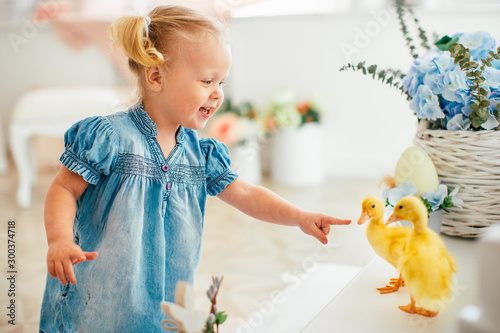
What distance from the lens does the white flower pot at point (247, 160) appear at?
9.76 ft

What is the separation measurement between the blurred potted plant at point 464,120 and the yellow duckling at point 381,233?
0.25 meters

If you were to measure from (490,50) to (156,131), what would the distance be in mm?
647

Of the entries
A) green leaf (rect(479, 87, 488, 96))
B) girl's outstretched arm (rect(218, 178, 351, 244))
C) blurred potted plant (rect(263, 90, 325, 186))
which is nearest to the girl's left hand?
girl's outstretched arm (rect(218, 178, 351, 244))

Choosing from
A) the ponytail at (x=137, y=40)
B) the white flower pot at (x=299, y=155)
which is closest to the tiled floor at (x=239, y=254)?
the white flower pot at (x=299, y=155)

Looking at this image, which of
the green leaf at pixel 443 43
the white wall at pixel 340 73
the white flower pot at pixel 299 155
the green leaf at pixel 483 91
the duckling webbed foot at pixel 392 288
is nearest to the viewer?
the duckling webbed foot at pixel 392 288

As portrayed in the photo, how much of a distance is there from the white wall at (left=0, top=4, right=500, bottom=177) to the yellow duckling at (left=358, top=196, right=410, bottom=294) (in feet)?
7.17

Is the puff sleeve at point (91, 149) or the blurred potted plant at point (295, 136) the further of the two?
the blurred potted plant at point (295, 136)

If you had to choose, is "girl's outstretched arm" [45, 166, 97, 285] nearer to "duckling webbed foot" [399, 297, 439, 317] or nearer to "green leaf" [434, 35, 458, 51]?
"duckling webbed foot" [399, 297, 439, 317]

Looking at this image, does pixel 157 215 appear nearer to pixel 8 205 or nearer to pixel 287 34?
pixel 8 205

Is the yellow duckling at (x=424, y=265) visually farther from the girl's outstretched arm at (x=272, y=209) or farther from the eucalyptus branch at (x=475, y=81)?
the eucalyptus branch at (x=475, y=81)

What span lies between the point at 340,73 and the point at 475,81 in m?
2.19

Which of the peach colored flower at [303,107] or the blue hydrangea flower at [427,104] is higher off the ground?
the blue hydrangea flower at [427,104]

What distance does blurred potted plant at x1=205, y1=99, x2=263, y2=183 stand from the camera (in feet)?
9.59

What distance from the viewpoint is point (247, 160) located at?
301cm
